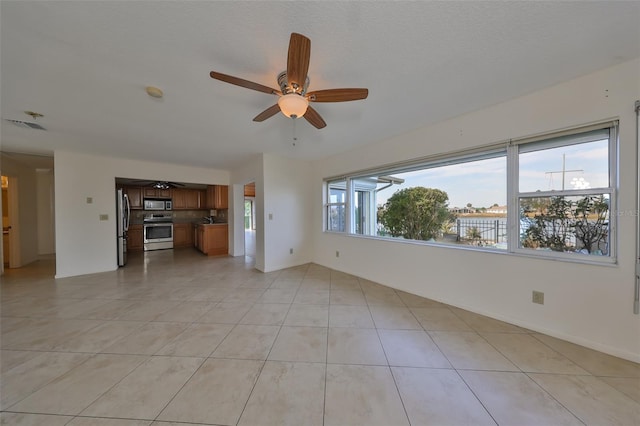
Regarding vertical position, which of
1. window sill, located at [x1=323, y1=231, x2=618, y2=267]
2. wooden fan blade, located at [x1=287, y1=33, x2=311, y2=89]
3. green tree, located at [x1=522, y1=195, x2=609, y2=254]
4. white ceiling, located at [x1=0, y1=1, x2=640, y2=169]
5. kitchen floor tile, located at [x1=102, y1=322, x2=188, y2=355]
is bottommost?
kitchen floor tile, located at [x1=102, y1=322, x2=188, y2=355]

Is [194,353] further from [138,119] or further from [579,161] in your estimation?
[579,161]

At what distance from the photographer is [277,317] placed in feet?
7.93

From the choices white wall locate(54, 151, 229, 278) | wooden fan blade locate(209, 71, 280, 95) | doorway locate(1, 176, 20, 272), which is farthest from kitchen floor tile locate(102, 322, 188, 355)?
doorway locate(1, 176, 20, 272)

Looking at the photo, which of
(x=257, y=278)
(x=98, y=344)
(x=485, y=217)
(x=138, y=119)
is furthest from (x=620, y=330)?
(x=138, y=119)

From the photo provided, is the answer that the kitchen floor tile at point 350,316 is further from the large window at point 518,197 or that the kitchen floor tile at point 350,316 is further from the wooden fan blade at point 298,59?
the wooden fan blade at point 298,59

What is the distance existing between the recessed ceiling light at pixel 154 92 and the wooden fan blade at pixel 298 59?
4.64 ft

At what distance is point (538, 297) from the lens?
6.81ft

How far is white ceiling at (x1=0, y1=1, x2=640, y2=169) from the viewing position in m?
1.23

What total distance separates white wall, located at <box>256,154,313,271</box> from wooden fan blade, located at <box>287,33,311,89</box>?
2847 mm

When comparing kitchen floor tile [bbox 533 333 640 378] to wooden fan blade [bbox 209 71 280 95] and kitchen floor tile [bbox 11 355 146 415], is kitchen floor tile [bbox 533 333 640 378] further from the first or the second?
kitchen floor tile [bbox 11 355 146 415]

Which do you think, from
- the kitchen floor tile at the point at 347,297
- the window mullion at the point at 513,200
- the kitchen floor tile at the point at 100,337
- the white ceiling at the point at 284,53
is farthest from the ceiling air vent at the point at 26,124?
the window mullion at the point at 513,200

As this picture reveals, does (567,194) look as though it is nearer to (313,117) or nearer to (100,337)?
(313,117)

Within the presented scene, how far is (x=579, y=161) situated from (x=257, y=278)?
4.37 m

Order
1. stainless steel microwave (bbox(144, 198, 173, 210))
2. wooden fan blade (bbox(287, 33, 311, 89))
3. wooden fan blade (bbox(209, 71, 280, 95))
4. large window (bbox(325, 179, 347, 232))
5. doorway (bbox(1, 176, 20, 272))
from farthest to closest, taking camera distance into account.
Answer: stainless steel microwave (bbox(144, 198, 173, 210)) → doorway (bbox(1, 176, 20, 272)) → large window (bbox(325, 179, 347, 232)) → wooden fan blade (bbox(209, 71, 280, 95)) → wooden fan blade (bbox(287, 33, 311, 89))
